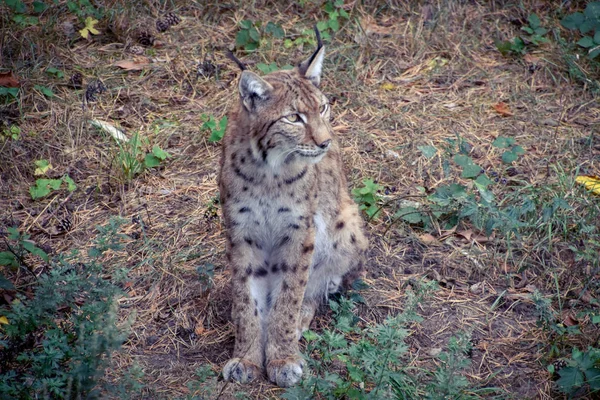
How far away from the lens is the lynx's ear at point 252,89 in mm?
3947

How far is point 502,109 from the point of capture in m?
6.32

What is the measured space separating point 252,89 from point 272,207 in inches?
26.6

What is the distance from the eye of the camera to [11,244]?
15.9 ft

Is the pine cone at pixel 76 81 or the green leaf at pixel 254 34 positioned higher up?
the green leaf at pixel 254 34

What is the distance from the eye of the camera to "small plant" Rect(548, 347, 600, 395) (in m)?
3.72

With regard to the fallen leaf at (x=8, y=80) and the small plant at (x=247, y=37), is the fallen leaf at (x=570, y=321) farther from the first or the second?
the fallen leaf at (x=8, y=80)

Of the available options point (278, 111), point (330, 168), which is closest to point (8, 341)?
point (278, 111)

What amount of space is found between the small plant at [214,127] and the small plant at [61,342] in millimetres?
1990

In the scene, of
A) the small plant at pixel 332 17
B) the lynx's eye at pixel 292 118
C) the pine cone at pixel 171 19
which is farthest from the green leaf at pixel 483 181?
the pine cone at pixel 171 19

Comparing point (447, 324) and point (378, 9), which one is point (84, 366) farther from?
point (378, 9)

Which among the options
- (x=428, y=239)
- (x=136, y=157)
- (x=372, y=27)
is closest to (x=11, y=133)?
(x=136, y=157)

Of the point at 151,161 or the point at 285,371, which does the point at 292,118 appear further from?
the point at 151,161

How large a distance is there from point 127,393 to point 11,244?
75.4 inches

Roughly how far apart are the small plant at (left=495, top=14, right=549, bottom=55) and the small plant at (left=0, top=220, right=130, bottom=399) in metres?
4.42
